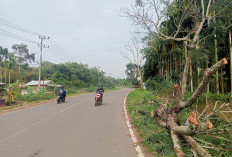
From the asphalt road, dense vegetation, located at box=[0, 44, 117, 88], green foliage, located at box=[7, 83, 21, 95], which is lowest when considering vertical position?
the asphalt road

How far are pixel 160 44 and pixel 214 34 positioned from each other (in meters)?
8.87

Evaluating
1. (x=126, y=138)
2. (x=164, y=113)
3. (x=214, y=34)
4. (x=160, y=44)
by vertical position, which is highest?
(x=160, y=44)

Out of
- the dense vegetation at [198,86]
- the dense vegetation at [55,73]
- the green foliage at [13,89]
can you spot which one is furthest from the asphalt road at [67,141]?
the dense vegetation at [55,73]

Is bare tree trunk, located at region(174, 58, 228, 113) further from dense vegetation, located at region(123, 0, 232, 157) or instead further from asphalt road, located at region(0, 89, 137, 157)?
asphalt road, located at region(0, 89, 137, 157)

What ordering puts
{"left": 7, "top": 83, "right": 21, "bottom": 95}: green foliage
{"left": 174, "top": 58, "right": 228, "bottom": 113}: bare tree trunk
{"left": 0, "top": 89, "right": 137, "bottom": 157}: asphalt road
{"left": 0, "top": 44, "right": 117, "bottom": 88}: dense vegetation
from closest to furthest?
{"left": 174, "top": 58, "right": 228, "bottom": 113}: bare tree trunk → {"left": 0, "top": 89, "right": 137, "bottom": 157}: asphalt road → {"left": 7, "top": 83, "right": 21, "bottom": 95}: green foliage → {"left": 0, "top": 44, "right": 117, "bottom": 88}: dense vegetation

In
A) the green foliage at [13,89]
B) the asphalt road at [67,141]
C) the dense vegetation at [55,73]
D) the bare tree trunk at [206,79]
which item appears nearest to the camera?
the bare tree trunk at [206,79]

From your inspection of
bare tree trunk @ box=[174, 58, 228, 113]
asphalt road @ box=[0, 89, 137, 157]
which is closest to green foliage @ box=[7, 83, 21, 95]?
asphalt road @ box=[0, 89, 137, 157]

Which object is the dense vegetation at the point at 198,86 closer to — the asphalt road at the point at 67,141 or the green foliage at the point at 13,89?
the asphalt road at the point at 67,141

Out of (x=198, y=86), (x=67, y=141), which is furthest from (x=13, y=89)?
(x=198, y=86)

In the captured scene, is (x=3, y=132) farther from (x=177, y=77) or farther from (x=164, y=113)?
(x=177, y=77)

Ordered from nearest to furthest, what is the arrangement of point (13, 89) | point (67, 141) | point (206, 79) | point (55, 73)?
point (206, 79) → point (67, 141) → point (13, 89) → point (55, 73)

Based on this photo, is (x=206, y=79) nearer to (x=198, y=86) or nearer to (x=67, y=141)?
(x=198, y=86)

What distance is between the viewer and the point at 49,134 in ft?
19.0

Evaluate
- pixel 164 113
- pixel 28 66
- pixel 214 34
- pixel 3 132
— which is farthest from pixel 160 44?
pixel 28 66
